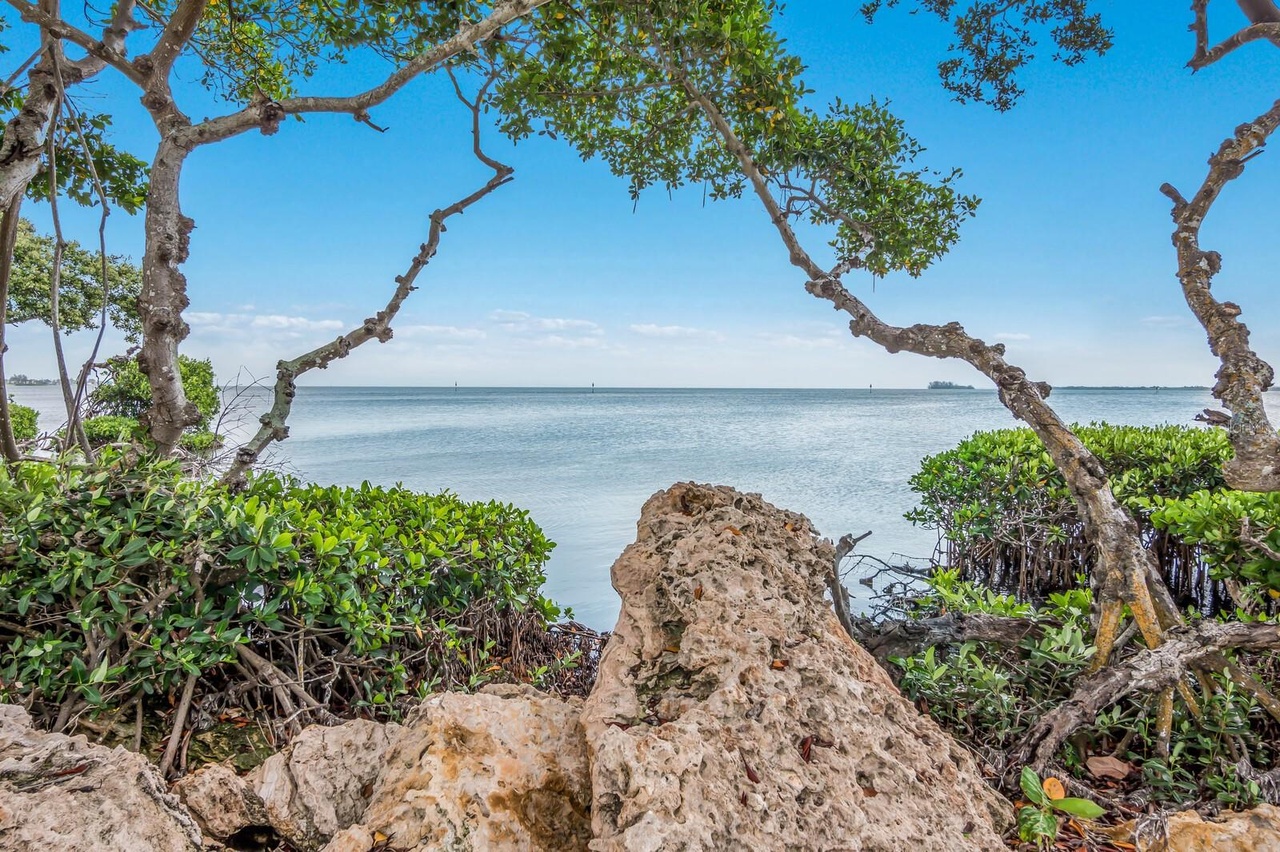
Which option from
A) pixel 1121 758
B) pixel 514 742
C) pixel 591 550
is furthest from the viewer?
pixel 591 550

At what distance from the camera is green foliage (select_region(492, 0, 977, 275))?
8.36 ft

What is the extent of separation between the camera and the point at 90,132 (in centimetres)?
328

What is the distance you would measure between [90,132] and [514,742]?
13.9 ft

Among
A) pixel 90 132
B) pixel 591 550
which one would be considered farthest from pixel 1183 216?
pixel 90 132

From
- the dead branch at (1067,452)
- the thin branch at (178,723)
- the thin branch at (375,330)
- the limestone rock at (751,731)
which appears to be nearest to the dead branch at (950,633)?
the dead branch at (1067,452)

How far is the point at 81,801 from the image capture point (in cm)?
104

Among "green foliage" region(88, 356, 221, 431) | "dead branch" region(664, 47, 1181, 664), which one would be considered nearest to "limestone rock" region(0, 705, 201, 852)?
"dead branch" region(664, 47, 1181, 664)

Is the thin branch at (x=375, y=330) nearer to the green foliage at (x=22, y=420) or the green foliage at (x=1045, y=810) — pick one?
the green foliage at (x=1045, y=810)

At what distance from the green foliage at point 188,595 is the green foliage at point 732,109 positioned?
217 centimetres

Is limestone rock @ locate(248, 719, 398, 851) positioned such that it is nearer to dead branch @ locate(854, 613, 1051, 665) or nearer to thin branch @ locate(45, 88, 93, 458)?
thin branch @ locate(45, 88, 93, 458)

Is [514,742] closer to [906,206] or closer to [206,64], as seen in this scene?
[906,206]

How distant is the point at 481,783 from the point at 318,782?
431 mm

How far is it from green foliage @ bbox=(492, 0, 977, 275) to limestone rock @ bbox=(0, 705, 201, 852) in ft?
8.86

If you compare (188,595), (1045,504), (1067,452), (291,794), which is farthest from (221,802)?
(1045,504)
